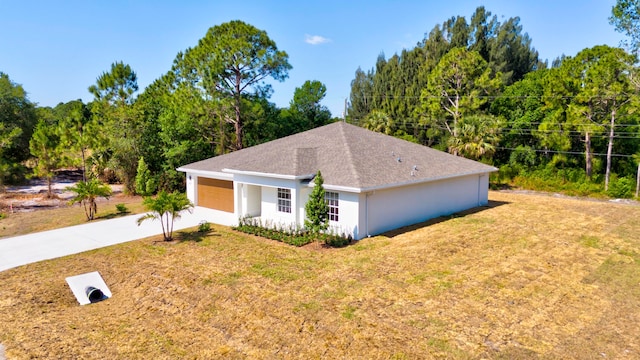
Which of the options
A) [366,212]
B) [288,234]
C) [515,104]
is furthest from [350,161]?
[515,104]

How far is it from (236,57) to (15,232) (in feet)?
64.1

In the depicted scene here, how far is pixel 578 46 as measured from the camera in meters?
32.0

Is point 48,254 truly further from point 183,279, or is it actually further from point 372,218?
point 372,218

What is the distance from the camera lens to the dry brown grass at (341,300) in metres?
8.03

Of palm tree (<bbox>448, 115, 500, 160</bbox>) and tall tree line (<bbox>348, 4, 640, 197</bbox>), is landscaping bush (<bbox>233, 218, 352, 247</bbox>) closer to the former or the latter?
palm tree (<bbox>448, 115, 500, 160</bbox>)

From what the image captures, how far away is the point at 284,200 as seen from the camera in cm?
1831

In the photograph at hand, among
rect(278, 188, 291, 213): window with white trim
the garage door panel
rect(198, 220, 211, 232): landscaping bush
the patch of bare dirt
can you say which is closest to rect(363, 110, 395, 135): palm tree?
the garage door panel

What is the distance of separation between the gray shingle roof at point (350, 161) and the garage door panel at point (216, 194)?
34.7 inches

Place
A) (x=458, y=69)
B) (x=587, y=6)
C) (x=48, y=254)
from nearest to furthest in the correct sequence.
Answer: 1. (x=48, y=254)
2. (x=587, y=6)
3. (x=458, y=69)

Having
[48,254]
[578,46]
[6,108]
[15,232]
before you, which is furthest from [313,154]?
[6,108]

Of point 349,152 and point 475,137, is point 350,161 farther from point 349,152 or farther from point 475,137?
point 475,137

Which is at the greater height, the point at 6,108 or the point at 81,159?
the point at 6,108

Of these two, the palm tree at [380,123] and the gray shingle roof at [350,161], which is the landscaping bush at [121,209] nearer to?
the gray shingle roof at [350,161]

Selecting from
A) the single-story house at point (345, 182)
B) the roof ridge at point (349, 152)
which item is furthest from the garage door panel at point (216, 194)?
the roof ridge at point (349, 152)
